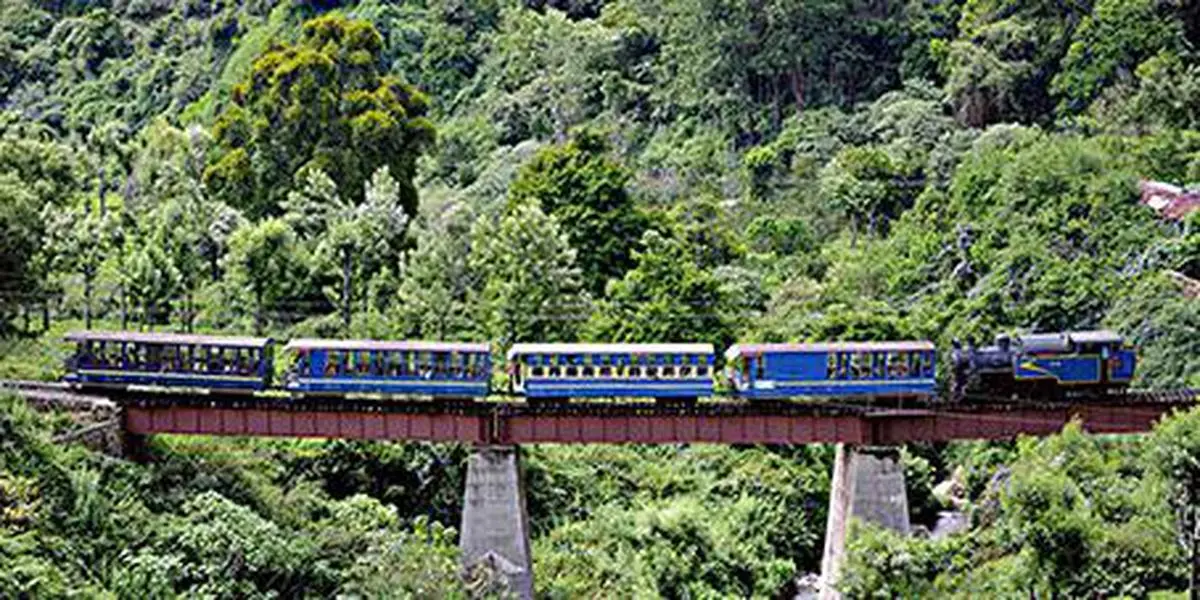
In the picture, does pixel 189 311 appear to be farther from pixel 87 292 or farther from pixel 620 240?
pixel 620 240

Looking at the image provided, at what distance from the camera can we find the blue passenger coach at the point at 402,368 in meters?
51.3

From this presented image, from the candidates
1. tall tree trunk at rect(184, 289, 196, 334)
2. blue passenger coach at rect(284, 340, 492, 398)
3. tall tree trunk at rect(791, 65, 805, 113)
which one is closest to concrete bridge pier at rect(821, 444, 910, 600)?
blue passenger coach at rect(284, 340, 492, 398)

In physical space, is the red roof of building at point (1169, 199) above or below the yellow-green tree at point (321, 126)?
below

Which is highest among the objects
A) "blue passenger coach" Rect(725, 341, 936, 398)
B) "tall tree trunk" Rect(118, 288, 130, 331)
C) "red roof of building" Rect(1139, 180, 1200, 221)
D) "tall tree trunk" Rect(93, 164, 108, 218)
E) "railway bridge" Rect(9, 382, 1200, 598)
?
"tall tree trunk" Rect(93, 164, 108, 218)

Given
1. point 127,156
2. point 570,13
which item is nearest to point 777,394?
point 127,156

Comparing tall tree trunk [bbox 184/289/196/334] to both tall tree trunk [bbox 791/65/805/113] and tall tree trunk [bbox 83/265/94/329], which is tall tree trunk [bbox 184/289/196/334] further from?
tall tree trunk [bbox 791/65/805/113]

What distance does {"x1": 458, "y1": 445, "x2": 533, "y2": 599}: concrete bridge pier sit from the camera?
49.2 m

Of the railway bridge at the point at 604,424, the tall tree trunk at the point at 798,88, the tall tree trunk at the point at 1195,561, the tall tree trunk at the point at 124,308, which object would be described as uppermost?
the tall tree trunk at the point at 798,88

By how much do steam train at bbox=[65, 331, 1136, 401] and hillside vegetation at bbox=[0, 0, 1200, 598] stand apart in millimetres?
2967

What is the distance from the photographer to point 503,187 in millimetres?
91188

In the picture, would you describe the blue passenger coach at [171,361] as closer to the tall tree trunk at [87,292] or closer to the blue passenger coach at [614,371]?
the blue passenger coach at [614,371]

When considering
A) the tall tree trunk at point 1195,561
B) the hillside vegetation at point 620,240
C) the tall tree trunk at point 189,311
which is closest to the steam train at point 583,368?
the hillside vegetation at point 620,240

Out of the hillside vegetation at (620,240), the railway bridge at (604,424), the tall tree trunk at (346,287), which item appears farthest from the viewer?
the tall tree trunk at (346,287)

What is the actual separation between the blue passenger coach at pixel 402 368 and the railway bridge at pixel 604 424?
0.54 meters
